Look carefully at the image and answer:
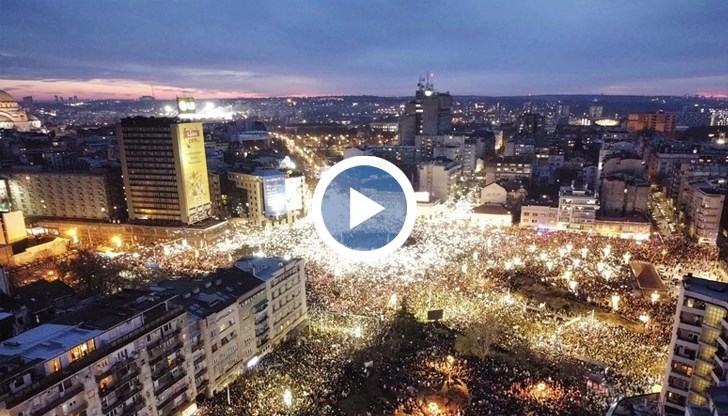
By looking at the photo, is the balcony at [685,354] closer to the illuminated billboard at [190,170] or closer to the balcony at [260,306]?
the balcony at [260,306]

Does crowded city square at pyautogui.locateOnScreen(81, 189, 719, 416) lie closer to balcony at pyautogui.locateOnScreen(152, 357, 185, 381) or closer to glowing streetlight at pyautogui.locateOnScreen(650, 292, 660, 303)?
glowing streetlight at pyautogui.locateOnScreen(650, 292, 660, 303)

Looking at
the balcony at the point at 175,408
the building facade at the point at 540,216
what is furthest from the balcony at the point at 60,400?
the building facade at the point at 540,216

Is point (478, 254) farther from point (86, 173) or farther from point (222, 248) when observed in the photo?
point (86, 173)

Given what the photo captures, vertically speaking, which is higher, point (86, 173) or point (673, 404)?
point (86, 173)

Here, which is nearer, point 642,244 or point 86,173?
point 642,244

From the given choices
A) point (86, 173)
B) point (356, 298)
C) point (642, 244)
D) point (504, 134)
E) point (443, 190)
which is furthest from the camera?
point (504, 134)

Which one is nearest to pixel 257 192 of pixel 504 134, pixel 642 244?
pixel 642 244

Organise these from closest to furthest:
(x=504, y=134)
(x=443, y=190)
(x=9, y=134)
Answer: (x=443, y=190), (x=9, y=134), (x=504, y=134)
